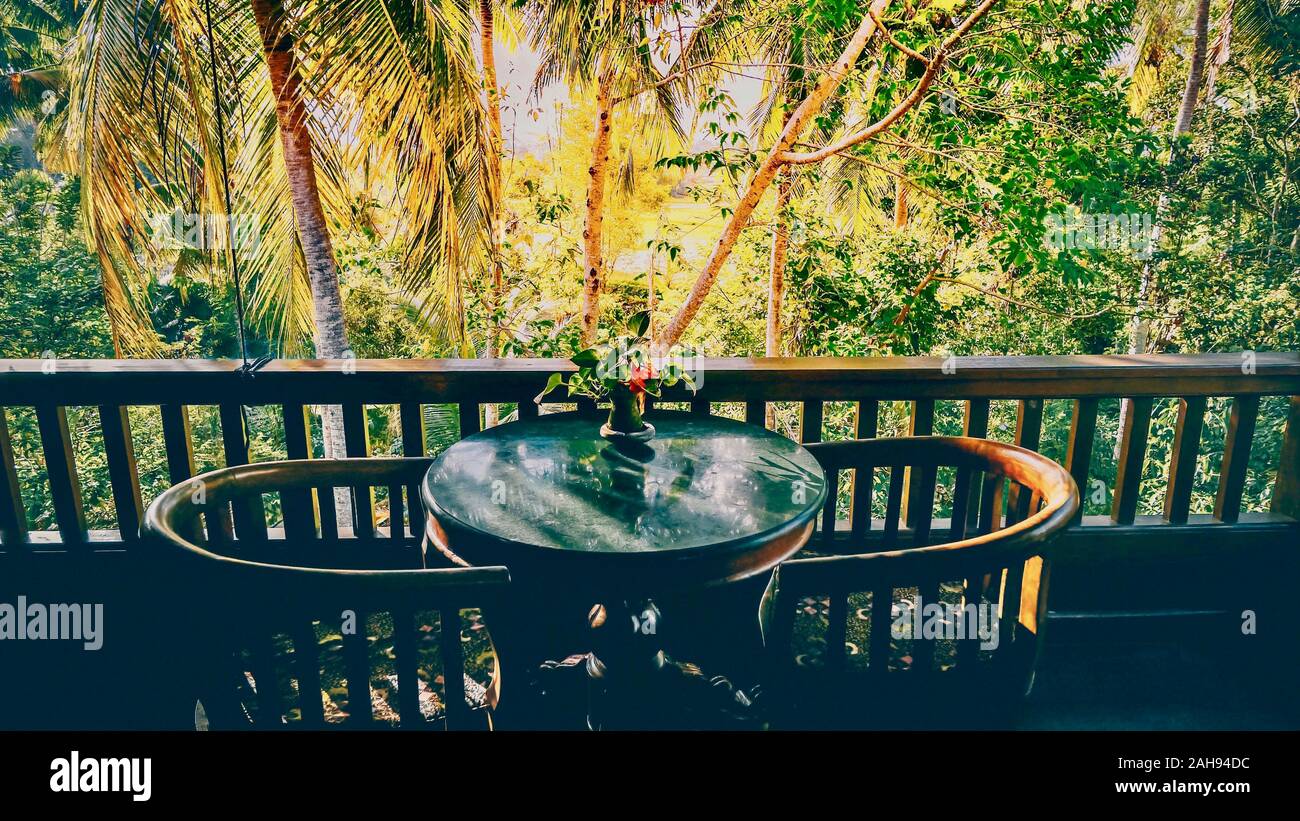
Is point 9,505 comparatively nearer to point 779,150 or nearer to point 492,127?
point 779,150

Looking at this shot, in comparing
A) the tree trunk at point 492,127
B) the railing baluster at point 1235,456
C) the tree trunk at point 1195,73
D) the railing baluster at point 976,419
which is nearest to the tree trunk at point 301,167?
the tree trunk at point 492,127

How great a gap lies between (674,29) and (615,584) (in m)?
6.79

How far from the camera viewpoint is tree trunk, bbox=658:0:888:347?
631 cm

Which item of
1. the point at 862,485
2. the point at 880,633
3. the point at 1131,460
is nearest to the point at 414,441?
the point at 862,485

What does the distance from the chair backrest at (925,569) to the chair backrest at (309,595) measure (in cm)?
64

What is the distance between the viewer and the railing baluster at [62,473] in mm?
2250

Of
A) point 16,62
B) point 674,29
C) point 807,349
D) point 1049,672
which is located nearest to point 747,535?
point 1049,672

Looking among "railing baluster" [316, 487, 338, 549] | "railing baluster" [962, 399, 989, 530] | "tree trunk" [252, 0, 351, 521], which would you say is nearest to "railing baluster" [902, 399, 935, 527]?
"railing baluster" [962, 399, 989, 530]

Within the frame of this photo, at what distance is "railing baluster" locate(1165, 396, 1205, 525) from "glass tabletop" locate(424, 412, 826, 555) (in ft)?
4.38

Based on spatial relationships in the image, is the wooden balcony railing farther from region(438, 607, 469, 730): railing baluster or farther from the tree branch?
the tree branch

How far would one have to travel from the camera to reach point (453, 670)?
1641 millimetres

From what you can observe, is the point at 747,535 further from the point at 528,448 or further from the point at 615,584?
the point at 528,448

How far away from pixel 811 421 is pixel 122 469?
206cm
